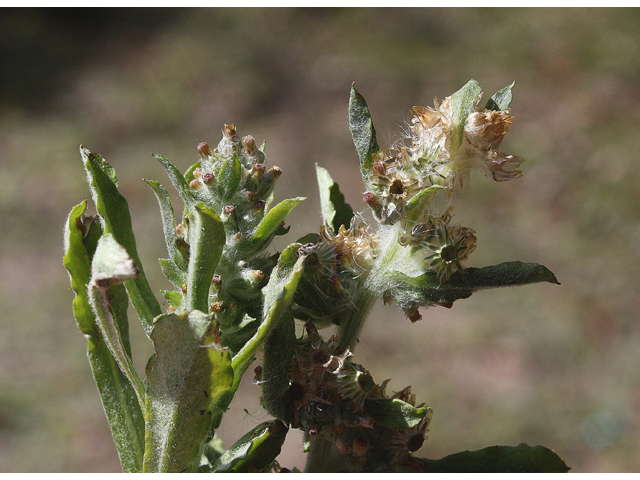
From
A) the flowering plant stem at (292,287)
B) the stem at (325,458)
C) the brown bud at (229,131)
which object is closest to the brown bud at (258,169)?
the flowering plant stem at (292,287)

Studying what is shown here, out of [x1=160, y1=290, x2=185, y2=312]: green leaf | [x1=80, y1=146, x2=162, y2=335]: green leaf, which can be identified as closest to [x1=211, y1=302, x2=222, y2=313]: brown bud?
[x1=160, y1=290, x2=185, y2=312]: green leaf

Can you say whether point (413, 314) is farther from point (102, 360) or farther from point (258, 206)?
point (102, 360)

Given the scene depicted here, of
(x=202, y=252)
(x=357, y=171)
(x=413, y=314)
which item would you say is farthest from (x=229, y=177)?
(x=357, y=171)

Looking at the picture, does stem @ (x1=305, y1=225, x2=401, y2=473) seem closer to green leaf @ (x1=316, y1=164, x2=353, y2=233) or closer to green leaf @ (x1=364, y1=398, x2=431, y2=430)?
green leaf @ (x1=364, y1=398, x2=431, y2=430)

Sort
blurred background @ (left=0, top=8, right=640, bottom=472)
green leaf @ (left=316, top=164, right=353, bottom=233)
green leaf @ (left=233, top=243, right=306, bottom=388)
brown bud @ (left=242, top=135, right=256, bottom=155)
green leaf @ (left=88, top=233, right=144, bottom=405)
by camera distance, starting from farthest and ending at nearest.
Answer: blurred background @ (left=0, top=8, right=640, bottom=472) < green leaf @ (left=316, top=164, right=353, bottom=233) < brown bud @ (left=242, top=135, right=256, bottom=155) < green leaf @ (left=233, top=243, right=306, bottom=388) < green leaf @ (left=88, top=233, right=144, bottom=405)

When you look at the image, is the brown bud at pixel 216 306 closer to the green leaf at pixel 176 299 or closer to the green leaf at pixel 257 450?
the green leaf at pixel 176 299

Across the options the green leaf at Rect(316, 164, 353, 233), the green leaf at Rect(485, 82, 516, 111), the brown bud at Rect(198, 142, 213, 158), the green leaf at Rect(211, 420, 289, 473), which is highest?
the green leaf at Rect(485, 82, 516, 111)
